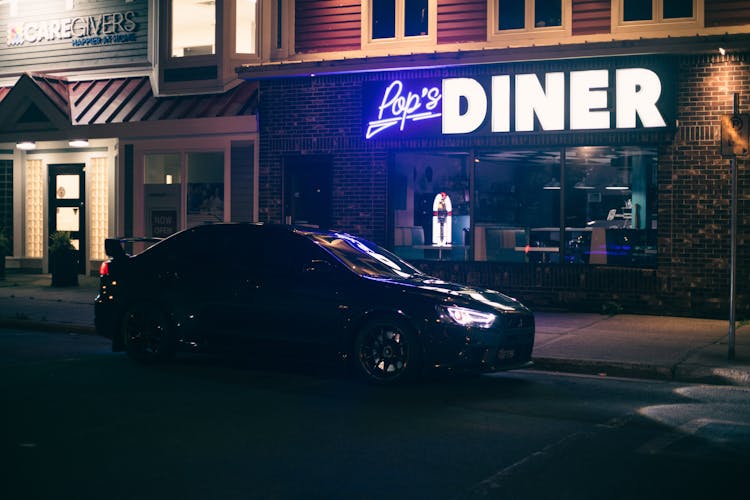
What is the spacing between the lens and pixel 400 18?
18094mm

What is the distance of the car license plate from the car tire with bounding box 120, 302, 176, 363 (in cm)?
368

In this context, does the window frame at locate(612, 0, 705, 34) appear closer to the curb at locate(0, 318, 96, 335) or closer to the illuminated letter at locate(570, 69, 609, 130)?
the illuminated letter at locate(570, 69, 609, 130)

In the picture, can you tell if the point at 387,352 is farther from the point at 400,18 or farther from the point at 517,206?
the point at 400,18

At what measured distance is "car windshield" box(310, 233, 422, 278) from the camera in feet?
33.8

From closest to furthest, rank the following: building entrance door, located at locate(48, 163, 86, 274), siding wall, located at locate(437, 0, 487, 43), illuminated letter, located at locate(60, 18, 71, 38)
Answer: siding wall, located at locate(437, 0, 487, 43), illuminated letter, located at locate(60, 18, 71, 38), building entrance door, located at locate(48, 163, 86, 274)

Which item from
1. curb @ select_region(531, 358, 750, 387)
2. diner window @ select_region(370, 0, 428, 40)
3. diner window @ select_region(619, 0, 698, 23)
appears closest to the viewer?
curb @ select_region(531, 358, 750, 387)

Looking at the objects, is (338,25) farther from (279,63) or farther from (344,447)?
(344,447)

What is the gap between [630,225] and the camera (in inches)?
638

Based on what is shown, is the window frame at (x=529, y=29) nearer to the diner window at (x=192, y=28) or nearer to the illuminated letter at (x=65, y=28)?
the diner window at (x=192, y=28)

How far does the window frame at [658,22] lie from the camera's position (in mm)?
15719

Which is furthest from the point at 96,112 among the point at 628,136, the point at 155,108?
the point at 628,136

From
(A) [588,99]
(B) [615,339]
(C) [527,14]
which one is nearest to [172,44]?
(C) [527,14]

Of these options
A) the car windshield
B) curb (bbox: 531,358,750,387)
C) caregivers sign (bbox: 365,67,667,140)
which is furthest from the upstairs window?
curb (bbox: 531,358,750,387)

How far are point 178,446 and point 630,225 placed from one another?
1102 centimetres
